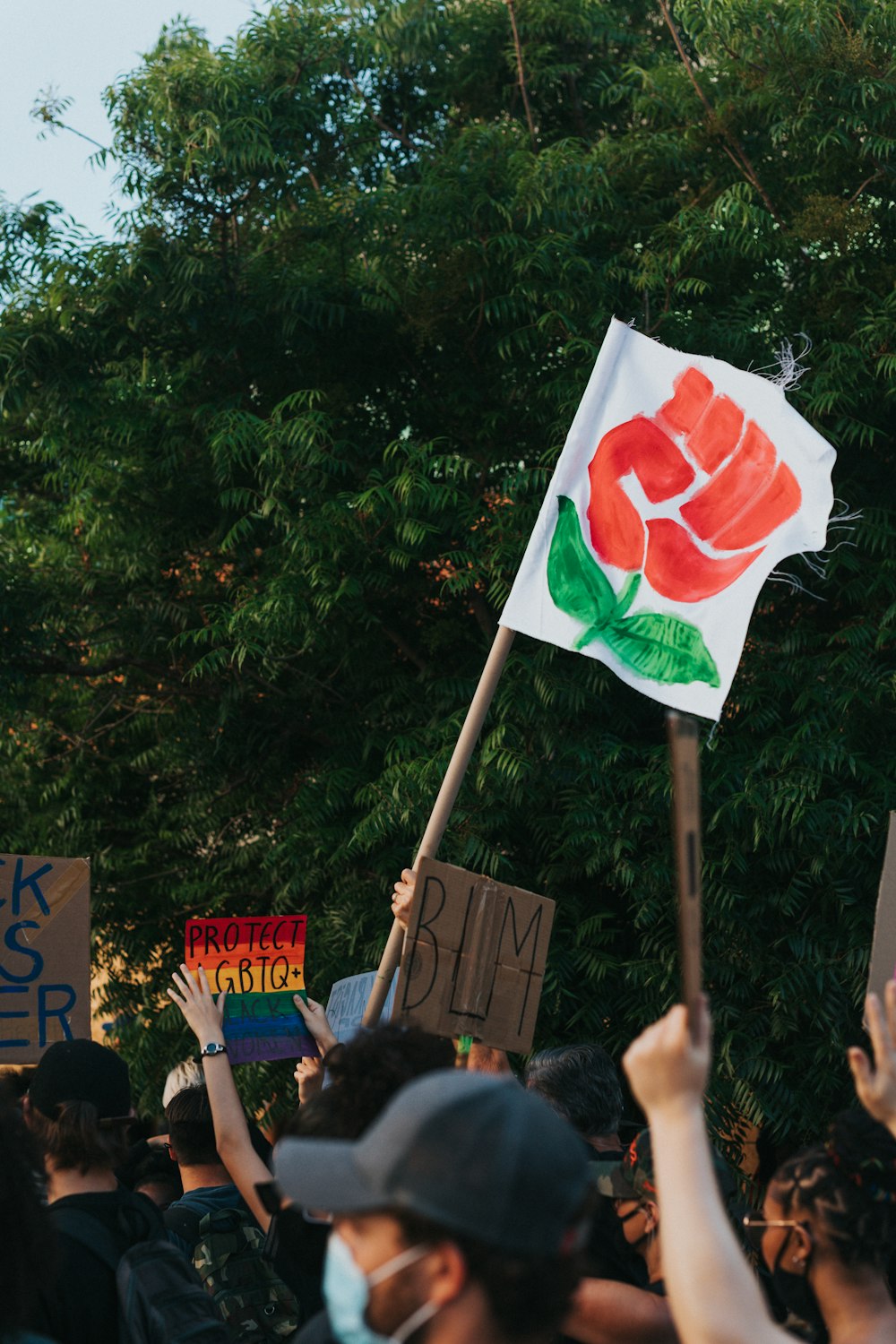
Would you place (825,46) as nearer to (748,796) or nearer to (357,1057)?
(748,796)

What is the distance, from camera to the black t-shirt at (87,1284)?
8.65 feet

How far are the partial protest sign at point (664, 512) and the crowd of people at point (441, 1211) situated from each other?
1418mm

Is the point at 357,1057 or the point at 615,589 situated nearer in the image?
the point at 357,1057

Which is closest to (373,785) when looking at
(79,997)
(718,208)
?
(79,997)

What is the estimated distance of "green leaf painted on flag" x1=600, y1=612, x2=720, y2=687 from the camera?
14.8 feet

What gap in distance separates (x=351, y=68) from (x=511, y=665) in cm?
427

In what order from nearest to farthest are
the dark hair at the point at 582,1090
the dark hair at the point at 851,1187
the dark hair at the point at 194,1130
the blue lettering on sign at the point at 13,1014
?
the dark hair at the point at 851,1187
the dark hair at the point at 582,1090
the dark hair at the point at 194,1130
the blue lettering on sign at the point at 13,1014

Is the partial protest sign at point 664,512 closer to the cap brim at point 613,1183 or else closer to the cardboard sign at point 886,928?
the cardboard sign at point 886,928

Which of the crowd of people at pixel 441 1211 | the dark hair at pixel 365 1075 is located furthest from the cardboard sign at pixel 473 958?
the dark hair at pixel 365 1075

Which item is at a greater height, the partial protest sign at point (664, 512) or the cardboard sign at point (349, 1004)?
the partial protest sign at point (664, 512)

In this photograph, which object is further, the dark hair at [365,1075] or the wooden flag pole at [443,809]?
the wooden flag pole at [443,809]

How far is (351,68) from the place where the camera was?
30.1 ft

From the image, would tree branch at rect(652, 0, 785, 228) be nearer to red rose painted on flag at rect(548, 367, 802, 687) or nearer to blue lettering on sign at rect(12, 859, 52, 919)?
red rose painted on flag at rect(548, 367, 802, 687)

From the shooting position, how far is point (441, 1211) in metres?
1.50
